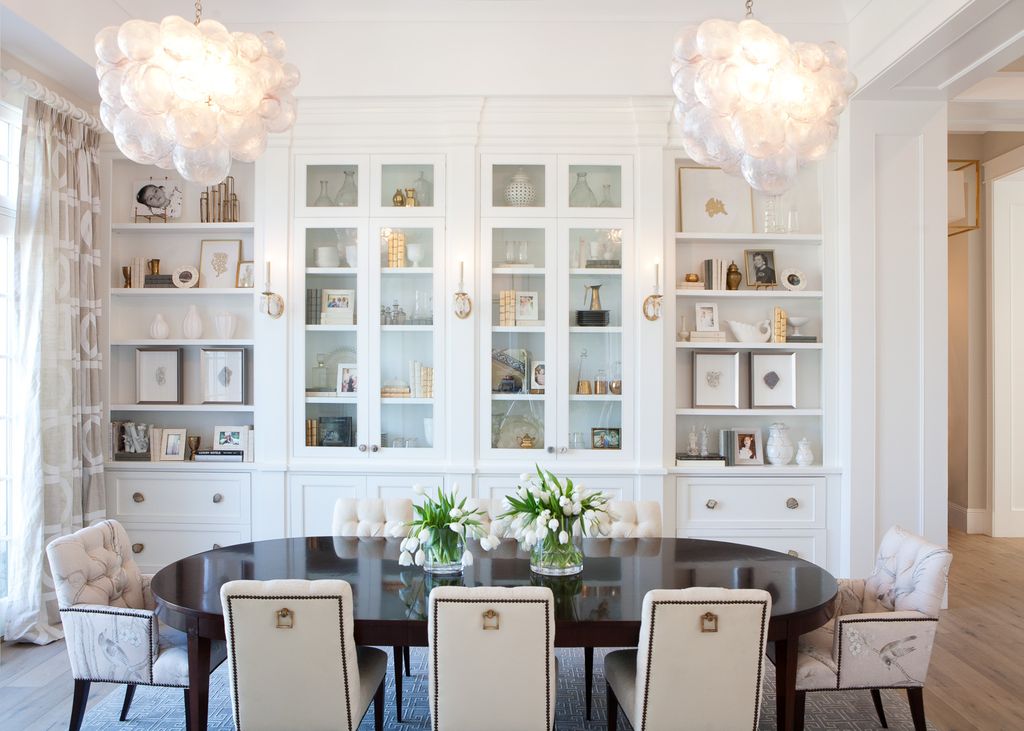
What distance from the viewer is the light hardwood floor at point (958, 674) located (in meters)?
2.77

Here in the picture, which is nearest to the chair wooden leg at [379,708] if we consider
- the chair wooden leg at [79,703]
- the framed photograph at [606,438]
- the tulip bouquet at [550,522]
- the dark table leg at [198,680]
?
the dark table leg at [198,680]

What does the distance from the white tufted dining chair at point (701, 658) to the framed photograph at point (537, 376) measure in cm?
215

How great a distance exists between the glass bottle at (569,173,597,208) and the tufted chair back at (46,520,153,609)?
2732 millimetres

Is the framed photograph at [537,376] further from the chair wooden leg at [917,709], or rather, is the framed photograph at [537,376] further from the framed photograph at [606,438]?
the chair wooden leg at [917,709]

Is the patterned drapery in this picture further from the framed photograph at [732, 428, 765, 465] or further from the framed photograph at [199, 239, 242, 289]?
the framed photograph at [732, 428, 765, 465]

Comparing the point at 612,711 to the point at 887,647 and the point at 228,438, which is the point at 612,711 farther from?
the point at 228,438

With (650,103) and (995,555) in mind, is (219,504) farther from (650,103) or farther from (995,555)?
(995,555)

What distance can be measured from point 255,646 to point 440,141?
2.90m

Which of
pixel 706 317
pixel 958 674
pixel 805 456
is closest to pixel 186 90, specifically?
pixel 706 317

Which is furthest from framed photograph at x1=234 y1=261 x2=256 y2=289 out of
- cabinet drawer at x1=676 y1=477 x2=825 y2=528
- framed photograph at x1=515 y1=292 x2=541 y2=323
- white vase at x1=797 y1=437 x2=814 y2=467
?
white vase at x1=797 y1=437 x2=814 y2=467

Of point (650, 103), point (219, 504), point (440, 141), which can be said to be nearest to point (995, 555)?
point (650, 103)

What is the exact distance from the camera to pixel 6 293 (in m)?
3.56

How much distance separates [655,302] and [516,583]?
6.76 feet

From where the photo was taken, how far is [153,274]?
424 cm
